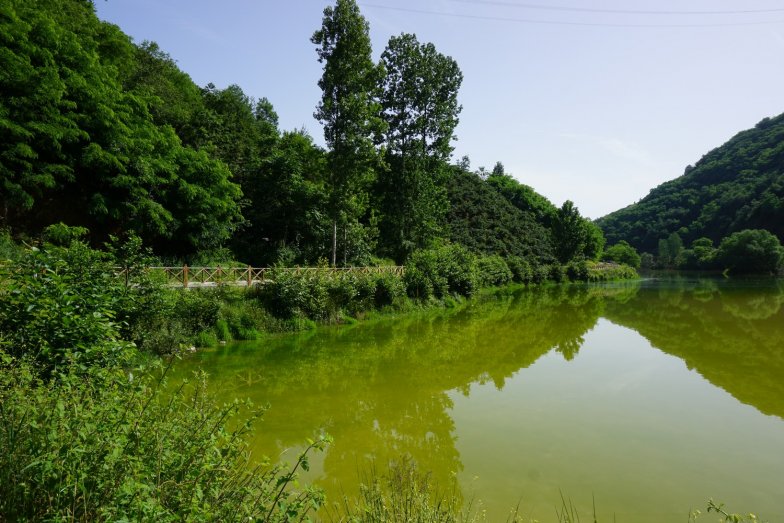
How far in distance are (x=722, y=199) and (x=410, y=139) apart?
365ft

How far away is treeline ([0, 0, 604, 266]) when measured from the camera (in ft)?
61.8

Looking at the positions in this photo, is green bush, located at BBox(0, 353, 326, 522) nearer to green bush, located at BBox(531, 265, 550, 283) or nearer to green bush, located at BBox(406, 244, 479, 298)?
green bush, located at BBox(406, 244, 479, 298)

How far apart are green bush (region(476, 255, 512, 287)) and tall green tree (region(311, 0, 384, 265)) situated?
18.5 metres

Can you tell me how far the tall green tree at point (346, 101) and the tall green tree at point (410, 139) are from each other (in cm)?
654

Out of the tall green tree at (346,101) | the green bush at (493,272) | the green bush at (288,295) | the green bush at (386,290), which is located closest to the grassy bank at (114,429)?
the green bush at (288,295)

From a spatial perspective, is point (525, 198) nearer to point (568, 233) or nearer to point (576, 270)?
point (568, 233)

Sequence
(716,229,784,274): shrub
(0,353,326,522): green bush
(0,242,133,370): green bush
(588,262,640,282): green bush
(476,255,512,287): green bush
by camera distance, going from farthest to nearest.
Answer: (716,229,784,274): shrub → (588,262,640,282): green bush → (476,255,512,287): green bush → (0,242,133,370): green bush → (0,353,326,522): green bush

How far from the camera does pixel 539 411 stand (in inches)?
381

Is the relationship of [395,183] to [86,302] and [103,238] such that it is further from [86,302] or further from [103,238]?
[86,302]

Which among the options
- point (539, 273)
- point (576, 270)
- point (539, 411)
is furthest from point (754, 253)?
point (539, 411)

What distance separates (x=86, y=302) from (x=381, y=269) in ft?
67.5

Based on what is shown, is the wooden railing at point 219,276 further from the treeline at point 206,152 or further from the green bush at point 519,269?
the green bush at point 519,269

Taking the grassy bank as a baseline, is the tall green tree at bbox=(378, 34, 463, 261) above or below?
above

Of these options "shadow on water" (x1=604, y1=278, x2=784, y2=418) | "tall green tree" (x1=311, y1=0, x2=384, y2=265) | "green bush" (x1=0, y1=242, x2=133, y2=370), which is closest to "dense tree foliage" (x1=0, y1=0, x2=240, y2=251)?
"tall green tree" (x1=311, y1=0, x2=384, y2=265)
